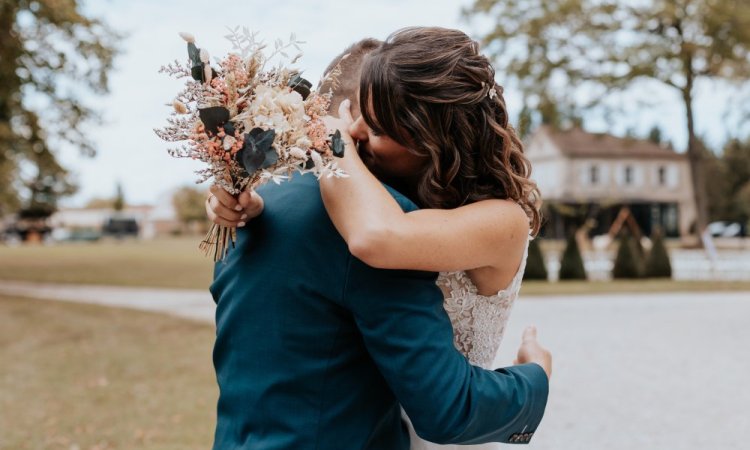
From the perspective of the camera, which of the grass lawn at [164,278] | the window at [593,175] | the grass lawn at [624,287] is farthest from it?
the window at [593,175]

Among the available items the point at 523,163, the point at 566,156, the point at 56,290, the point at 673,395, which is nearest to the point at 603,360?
the point at 673,395

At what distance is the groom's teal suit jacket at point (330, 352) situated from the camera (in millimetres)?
1654

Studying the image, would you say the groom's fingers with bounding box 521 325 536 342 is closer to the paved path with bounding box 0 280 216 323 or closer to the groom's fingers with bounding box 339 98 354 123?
the groom's fingers with bounding box 339 98 354 123

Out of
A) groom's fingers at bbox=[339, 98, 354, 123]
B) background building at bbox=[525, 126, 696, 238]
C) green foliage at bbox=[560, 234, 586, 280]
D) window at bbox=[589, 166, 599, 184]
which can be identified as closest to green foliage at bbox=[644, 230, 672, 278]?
green foliage at bbox=[560, 234, 586, 280]

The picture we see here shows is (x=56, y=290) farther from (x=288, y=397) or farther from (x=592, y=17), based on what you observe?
(x=592, y=17)

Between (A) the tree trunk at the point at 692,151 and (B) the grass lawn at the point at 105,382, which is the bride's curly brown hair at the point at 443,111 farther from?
(A) the tree trunk at the point at 692,151

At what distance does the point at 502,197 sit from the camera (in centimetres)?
201

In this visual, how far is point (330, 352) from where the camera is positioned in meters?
1.74

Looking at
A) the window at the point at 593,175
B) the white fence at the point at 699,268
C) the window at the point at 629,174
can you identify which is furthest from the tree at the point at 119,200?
the white fence at the point at 699,268

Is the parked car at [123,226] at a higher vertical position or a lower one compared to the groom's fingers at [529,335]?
lower

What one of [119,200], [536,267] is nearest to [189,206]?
[119,200]

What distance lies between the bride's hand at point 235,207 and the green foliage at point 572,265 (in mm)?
21818

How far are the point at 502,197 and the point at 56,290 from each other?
20984 millimetres

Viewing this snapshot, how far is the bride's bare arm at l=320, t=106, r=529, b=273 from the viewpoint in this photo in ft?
5.36
